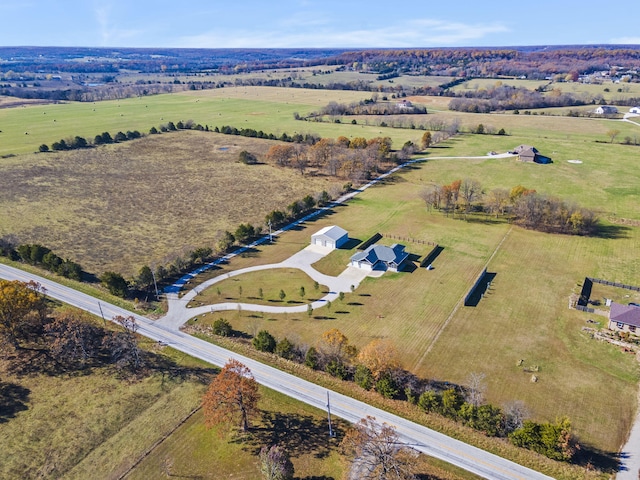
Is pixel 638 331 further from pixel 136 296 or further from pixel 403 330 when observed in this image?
pixel 136 296

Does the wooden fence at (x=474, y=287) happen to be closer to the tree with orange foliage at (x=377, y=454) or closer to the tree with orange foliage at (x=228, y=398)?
the tree with orange foliage at (x=377, y=454)

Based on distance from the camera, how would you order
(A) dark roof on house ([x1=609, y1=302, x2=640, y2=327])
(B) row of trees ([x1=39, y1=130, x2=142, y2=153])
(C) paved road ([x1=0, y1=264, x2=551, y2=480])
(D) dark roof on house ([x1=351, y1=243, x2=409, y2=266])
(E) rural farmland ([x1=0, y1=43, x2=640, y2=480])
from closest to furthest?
(C) paved road ([x1=0, y1=264, x2=551, y2=480]) → (E) rural farmland ([x1=0, y1=43, x2=640, y2=480]) → (A) dark roof on house ([x1=609, y1=302, x2=640, y2=327]) → (D) dark roof on house ([x1=351, y1=243, x2=409, y2=266]) → (B) row of trees ([x1=39, y1=130, x2=142, y2=153])

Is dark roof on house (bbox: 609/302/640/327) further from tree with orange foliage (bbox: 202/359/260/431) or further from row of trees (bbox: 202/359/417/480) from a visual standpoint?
tree with orange foliage (bbox: 202/359/260/431)

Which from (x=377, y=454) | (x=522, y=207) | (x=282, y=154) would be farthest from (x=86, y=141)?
(x=377, y=454)

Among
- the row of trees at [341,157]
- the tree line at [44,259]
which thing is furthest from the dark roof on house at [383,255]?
the row of trees at [341,157]

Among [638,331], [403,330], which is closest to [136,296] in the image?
[403,330]

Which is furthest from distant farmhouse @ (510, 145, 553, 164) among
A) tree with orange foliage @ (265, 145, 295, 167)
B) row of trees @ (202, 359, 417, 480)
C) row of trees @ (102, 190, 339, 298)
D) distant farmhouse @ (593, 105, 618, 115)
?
row of trees @ (202, 359, 417, 480)
